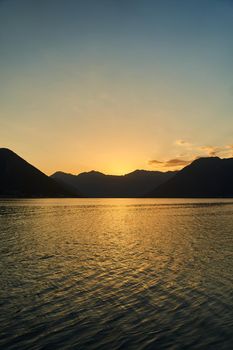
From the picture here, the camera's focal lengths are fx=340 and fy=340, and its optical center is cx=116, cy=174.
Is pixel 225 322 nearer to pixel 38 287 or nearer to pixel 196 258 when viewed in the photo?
pixel 38 287

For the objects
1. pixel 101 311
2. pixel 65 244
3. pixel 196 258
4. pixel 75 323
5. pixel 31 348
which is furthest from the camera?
pixel 65 244

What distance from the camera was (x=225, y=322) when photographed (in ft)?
63.9

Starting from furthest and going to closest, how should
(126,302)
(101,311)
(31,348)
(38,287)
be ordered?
(38,287)
(126,302)
(101,311)
(31,348)

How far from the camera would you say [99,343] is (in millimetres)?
16547

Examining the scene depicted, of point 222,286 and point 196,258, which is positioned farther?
point 196,258

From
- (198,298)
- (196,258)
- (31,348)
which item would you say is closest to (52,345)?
(31,348)

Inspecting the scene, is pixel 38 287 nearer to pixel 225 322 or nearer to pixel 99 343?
pixel 99 343

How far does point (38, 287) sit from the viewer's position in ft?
87.4

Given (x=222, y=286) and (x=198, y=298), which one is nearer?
(x=198, y=298)

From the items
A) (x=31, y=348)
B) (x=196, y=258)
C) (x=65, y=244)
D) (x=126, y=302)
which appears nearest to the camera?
(x=31, y=348)

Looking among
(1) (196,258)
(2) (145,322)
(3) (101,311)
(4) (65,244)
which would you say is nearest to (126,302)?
(3) (101,311)

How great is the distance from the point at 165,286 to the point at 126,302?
5.19 metres

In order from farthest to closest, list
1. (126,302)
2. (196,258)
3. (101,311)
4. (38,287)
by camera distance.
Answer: (196,258)
(38,287)
(126,302)
(101,311)

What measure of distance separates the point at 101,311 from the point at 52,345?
214 inches
